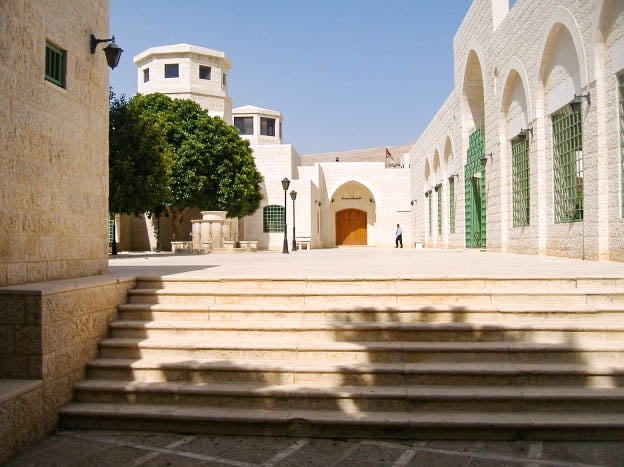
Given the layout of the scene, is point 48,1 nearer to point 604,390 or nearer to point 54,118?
point 54,118

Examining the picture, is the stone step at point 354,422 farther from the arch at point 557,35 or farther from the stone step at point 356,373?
the arch at point 557,35

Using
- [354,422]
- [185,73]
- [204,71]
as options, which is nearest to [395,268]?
[354,422]

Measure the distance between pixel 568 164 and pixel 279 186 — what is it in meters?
21.3

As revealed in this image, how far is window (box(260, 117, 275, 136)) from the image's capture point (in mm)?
44562

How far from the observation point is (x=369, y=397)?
420 cm

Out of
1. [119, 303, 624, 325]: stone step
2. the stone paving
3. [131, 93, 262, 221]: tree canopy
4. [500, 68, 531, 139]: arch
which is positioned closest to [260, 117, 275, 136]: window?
[131, 93, 262, 221]: tree canopy

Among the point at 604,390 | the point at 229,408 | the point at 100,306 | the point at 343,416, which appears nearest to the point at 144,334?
the point at 100,306

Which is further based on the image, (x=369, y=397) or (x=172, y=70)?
(x=172, y=70)

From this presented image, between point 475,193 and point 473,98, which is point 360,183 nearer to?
point 473,98

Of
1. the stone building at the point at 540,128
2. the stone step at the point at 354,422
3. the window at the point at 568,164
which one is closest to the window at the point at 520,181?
the stone building at the point at 540,128

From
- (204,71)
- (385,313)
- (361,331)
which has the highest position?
(204,71)

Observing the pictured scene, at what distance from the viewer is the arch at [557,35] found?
10459 mm

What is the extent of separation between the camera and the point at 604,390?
165 inches

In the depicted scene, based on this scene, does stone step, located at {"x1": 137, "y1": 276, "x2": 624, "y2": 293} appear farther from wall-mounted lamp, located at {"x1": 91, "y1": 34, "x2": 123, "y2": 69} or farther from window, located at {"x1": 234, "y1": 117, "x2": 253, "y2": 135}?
window, located at {"x1": 234, "y1": 117, "x2": 253, "y2": 135}
